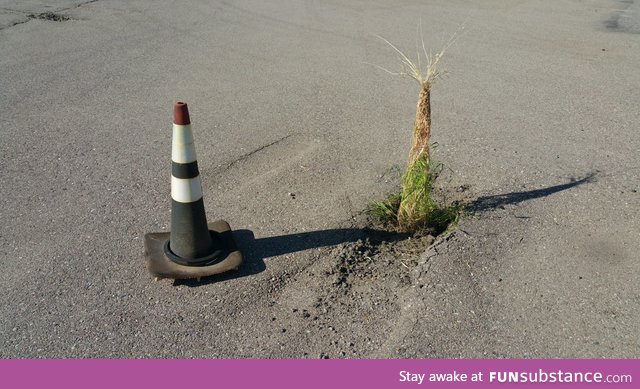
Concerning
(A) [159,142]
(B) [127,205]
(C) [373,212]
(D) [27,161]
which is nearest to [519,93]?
(C) [373,212]

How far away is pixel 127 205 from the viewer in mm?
5129

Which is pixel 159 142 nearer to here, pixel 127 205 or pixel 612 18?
pixel 127 205

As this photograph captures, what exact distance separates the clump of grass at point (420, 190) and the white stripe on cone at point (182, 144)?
5.10 feet

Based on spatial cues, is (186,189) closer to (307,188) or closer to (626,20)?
(307,188)

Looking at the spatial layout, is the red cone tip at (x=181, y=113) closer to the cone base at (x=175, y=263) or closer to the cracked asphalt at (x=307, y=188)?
the cone base at (x=175, y=263)

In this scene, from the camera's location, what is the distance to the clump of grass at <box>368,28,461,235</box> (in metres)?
4.64

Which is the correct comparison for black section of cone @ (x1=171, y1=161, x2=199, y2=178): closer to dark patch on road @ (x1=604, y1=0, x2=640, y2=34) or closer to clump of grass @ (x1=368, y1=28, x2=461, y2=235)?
clump of grass @ (x1=368, y1=28, x2=461, y2=235)

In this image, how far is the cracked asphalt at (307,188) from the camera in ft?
12.6

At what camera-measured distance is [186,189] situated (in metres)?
4.24

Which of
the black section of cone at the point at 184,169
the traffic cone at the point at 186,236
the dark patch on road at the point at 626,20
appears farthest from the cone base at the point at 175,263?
the dark patch on road at the point at 626,20

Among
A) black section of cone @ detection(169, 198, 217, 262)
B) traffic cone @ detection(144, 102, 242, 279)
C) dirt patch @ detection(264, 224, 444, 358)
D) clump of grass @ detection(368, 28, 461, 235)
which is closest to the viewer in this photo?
dirt patch @ detection(264, 224, 444, 358)

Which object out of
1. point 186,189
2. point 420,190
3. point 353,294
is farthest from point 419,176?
point 186,189

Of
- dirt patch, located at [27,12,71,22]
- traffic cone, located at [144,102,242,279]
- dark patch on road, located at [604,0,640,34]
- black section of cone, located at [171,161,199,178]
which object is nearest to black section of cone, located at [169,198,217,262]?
traffic cone, located at [144,102,242,279]

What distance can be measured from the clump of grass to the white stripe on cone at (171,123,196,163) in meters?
1.55
